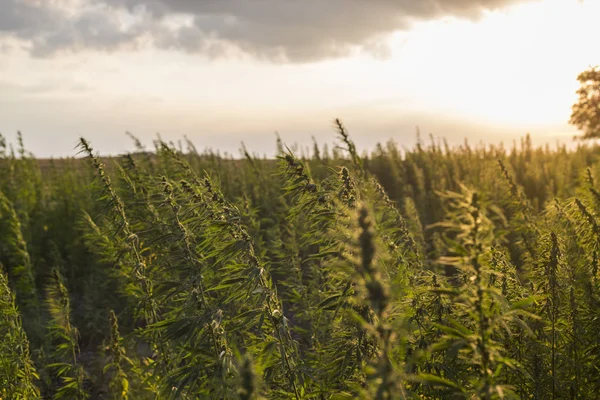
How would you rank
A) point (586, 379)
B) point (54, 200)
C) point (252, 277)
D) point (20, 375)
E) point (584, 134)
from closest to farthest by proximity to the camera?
point (252, 277) → point (586, 379) → point (20, 375) → point (54, 200) → point (584, 134)

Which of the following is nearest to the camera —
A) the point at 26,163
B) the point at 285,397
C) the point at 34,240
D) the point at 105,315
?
the point at 285,397

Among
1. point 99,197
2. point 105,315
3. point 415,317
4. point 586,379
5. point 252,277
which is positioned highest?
point 99,197

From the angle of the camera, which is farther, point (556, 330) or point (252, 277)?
point (556, 330)

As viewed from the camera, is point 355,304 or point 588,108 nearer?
point 355,304

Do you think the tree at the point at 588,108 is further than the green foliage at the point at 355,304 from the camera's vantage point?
Yes

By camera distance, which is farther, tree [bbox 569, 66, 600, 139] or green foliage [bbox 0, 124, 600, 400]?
tree [bbox 569, 66, 600, 139]

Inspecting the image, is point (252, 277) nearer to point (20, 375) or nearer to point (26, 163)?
point (20, 375)

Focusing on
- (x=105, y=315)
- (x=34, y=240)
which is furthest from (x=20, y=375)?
(x=34, y=240)

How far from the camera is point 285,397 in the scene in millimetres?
3557

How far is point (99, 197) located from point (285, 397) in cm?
273

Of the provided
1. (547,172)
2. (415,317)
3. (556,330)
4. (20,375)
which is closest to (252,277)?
(415,317)

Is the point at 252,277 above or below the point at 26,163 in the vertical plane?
below

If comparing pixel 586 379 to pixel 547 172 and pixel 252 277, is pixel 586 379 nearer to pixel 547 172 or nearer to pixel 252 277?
pixel 252 277

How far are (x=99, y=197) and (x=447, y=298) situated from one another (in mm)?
3331
